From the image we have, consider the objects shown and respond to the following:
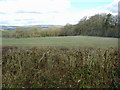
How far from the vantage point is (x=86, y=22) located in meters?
4.68

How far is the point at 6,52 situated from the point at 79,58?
2221mm

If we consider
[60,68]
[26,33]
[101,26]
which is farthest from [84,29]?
[26,33]

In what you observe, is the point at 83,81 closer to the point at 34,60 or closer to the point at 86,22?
the point at 34,60

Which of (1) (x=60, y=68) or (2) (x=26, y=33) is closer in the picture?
(1) (x=60, y=68)

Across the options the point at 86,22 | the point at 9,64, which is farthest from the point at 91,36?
the point at 9,64

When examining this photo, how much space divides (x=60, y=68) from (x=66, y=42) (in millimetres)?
853

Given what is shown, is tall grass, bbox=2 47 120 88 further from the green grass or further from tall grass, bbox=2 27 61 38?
tall grass, bbox=2 27 61 38

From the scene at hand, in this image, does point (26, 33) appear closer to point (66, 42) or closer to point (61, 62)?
point (66, 42)

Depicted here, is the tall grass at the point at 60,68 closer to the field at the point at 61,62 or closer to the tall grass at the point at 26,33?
the field at the point at 61,62

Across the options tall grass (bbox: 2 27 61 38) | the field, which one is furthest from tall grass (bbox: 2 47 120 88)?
tall grass (bbox: 2 27 61 38)

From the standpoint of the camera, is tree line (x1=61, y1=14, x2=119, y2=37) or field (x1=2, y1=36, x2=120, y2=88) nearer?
field (x1=2, y1=36, x2=120, y2=88)

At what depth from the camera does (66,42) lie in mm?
4488

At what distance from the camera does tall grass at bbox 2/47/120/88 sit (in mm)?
3977

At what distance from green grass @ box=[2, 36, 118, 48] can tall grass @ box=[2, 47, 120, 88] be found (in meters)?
0.15
